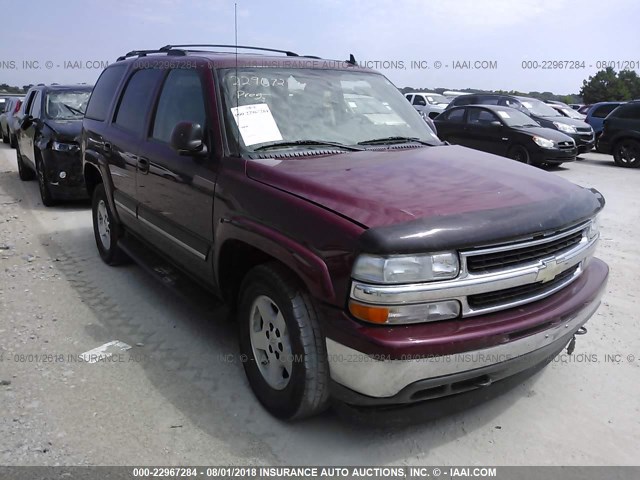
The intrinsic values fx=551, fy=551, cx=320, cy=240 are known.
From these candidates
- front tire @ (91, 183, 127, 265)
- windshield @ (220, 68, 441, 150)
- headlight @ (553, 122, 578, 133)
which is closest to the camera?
windshield @ (220, 68, 441, 150)

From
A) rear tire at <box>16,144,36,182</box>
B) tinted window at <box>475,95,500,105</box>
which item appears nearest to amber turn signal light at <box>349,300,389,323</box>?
rear tire at <box>16,144,36,182</box>

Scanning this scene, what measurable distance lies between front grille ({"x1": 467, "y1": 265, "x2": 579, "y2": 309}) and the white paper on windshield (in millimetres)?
1562

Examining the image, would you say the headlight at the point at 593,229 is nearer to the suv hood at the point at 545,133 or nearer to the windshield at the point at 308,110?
the windshield at the point at 308,110

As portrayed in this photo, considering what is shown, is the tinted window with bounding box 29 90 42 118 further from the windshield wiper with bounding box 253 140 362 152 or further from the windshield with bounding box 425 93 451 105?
the windshield with bounding box 425 93 451 105

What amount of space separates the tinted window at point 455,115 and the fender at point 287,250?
1199 centimetres

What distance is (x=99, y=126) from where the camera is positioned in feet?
17.7

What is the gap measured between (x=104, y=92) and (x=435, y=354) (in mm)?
4582

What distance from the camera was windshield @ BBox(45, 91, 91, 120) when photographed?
872 centimetres

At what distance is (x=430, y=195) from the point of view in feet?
8.79

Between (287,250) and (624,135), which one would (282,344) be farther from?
A: (624,135)

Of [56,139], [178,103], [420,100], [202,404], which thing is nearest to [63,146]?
[56,139]

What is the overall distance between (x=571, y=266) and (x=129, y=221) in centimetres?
360

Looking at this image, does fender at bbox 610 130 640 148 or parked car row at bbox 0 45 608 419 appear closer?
parked car row at bbox 0 45 608 419

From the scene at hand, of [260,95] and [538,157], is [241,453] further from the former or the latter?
[538,157]
